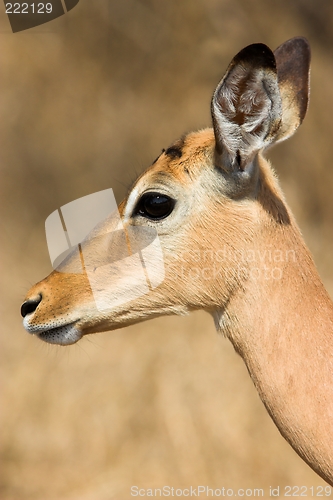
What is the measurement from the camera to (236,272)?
6.64 feet

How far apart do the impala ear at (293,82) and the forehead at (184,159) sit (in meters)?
0.27

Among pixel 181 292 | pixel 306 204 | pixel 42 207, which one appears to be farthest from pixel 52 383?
pixel 181 292

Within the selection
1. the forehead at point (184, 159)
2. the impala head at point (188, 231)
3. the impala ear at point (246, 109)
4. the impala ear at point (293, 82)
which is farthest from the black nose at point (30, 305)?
the impala ear at point (293, 82)

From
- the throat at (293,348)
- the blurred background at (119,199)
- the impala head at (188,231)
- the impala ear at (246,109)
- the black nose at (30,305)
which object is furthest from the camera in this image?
the blurred background at (119,199)

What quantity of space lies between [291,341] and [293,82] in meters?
1.05

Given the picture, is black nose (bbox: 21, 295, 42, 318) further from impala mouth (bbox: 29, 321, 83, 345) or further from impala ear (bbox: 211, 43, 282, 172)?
impala ear (bbox: 211, 43, 282, 172)

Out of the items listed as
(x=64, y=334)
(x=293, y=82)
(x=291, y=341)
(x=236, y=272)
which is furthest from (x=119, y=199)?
(x=291, y=341)

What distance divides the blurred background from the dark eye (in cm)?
310

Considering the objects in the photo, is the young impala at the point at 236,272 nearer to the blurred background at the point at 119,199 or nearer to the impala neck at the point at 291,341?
the impala neck at the point at 291,341

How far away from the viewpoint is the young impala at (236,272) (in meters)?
1.88

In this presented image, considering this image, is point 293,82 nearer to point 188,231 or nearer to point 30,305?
point 188,231

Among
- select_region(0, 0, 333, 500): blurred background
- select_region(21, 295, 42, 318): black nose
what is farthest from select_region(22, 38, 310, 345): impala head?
select_region(0, 0, 333, 500): blurred background

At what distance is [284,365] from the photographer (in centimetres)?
194

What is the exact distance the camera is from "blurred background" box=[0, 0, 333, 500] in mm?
4926
